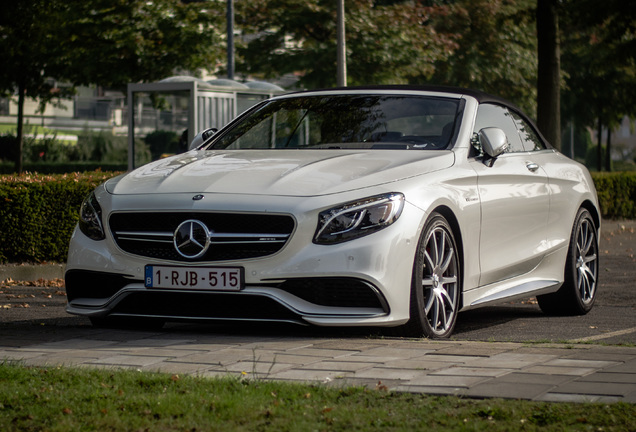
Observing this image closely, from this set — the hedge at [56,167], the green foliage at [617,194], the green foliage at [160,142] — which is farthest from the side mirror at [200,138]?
the hedge at [56,167]

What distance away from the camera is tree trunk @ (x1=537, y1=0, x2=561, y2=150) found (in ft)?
66.5

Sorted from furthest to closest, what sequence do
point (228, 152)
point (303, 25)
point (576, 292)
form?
point (303, 25) < point (576, 292) < point (228, 152)

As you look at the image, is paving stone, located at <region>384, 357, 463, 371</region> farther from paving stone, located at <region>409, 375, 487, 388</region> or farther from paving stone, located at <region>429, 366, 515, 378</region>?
paving stone, located at <region>409, 375, 487, 388</region>

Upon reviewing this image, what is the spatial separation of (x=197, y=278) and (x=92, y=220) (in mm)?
870

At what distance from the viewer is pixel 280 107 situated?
8250 millimetres

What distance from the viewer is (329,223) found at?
6199 millimetres

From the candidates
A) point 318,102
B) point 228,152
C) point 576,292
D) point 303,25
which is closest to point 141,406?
point 228,152

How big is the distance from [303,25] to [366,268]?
25.5 m

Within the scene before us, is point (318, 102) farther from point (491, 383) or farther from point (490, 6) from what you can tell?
point (490, 6)

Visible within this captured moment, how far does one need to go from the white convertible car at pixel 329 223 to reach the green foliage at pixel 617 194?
16.2 metres

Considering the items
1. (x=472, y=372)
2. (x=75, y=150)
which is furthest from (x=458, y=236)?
(x=75, y=150)

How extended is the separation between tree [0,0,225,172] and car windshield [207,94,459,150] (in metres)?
19.6

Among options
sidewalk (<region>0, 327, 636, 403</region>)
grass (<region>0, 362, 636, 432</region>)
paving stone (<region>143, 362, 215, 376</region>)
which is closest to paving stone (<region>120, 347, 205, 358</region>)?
sidewalk (<region>0, 327, 636, 403</region>)

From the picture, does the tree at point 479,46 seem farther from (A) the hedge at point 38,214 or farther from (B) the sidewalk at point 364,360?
(B) the sidewalk at point 364,360
